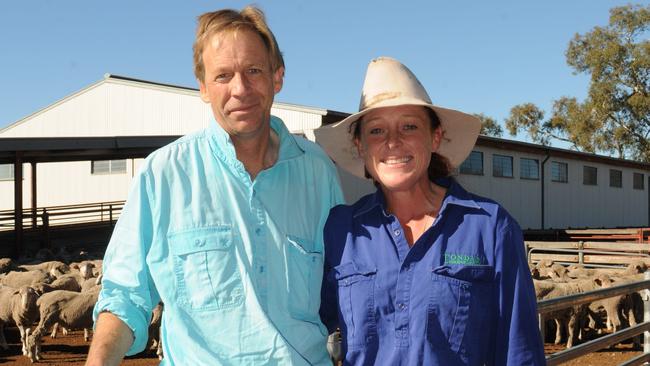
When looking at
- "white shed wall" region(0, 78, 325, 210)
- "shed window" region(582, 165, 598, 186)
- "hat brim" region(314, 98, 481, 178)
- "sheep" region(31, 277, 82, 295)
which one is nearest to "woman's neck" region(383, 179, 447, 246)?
"hat brim" region(314, 98, 481, 178)

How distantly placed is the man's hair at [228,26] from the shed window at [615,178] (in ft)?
127

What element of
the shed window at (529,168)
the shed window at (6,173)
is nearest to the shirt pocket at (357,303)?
the shed window at (529,168)

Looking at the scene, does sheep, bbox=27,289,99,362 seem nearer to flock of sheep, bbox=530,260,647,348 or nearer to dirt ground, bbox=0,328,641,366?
dirt ground, bbox=0,328,641,366

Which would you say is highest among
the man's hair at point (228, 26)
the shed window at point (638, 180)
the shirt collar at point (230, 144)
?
the shed window at point (638, 180)

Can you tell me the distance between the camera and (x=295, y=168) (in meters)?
2.37

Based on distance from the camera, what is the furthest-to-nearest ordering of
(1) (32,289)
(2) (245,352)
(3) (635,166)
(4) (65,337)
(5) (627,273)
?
(3) (635,166)
(5) (627,273)
(4) (65,337)
(1) (32,289)
(2) (245,352)

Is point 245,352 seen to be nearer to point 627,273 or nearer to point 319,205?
point 319,205

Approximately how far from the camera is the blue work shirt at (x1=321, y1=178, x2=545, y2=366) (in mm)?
2100

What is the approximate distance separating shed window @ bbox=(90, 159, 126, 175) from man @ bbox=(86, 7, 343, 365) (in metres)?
28.6

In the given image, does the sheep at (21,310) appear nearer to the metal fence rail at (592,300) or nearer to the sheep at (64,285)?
the sheep at (64,285)

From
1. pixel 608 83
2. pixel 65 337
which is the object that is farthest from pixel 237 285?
pixel 608 83

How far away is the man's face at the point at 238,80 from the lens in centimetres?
217

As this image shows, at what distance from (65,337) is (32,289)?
1418 millimetres

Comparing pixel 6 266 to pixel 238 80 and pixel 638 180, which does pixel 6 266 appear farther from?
pixel 638 180
